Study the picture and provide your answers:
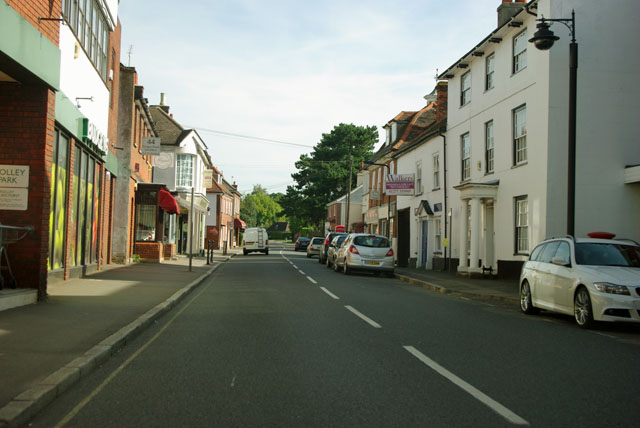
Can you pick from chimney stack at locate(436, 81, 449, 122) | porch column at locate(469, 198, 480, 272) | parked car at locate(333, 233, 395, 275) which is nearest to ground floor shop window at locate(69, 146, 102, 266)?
parked car at locate(333, 233, 395, 275)

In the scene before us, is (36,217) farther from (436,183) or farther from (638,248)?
(436,183)

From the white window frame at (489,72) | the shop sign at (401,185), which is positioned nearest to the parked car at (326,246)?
the shop sign at (401,185)

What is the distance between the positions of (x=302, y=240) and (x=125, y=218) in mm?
40574

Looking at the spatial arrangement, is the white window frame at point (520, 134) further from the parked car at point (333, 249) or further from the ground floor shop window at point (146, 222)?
the ground floor shop window at point (146, 222)

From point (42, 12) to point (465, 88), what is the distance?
1869cm

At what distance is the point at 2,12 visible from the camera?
8.74 m

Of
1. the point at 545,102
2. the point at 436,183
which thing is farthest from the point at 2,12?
the point at 436,183

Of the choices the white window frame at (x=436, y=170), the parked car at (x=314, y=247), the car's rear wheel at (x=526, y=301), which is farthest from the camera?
the parked car at (x=314, y=247)

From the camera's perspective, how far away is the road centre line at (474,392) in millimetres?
4762

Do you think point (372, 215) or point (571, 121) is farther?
point (372, 215)

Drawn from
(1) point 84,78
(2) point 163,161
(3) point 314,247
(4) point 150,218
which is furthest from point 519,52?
(3) point 314,247

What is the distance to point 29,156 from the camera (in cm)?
1058

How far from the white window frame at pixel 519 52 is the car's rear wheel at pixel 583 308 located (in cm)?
1161

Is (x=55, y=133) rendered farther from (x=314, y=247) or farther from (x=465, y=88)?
(x=314, y=247)
